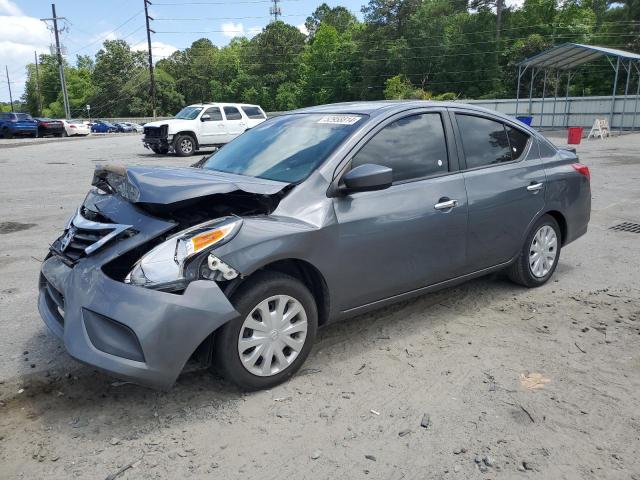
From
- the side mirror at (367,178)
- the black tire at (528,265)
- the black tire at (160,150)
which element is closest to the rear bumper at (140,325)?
the side mirror at (367,178)

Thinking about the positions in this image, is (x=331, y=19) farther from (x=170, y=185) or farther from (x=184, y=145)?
(x=170, y=185)

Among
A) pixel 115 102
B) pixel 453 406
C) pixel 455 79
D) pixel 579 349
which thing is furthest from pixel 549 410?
pixel 115 102

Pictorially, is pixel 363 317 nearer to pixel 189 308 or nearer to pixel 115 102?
pixel 189 308

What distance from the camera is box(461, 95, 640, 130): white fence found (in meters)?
28.2

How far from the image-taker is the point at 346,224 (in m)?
3.44

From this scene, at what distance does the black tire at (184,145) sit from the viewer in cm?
1859

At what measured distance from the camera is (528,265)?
4883 mm

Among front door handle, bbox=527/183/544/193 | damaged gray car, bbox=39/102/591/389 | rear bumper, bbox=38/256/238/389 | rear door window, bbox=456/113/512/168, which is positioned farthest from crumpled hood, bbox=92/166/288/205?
front door handle, bbox=527/183/544/193

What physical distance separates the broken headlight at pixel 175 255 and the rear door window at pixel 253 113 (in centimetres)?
1824

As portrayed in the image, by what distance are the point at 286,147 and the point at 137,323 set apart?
1.80 m

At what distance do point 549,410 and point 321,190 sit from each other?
1.87 m

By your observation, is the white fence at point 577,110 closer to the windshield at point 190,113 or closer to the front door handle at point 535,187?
the windshield at point 190,113

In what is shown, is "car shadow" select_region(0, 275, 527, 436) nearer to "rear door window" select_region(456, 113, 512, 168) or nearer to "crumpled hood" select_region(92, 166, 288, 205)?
"crumpled hood" select_region(92, 166, 288, 205)

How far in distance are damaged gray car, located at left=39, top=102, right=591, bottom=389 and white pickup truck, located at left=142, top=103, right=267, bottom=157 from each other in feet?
48.4
